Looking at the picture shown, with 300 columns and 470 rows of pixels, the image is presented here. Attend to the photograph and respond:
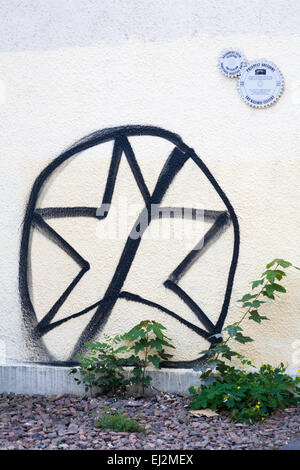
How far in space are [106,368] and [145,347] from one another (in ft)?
1.02

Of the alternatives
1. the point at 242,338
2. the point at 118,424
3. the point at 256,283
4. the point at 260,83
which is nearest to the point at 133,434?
the point at 118,424

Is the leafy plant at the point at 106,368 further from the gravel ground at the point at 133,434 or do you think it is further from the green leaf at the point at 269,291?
the green leaf at the point at 269,291

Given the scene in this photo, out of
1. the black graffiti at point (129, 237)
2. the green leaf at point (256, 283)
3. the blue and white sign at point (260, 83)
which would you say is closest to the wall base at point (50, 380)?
the black graffiti at point (129, 237)

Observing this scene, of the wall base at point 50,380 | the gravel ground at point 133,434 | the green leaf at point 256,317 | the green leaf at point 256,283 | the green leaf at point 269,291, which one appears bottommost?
the gravel ground at point 133,434

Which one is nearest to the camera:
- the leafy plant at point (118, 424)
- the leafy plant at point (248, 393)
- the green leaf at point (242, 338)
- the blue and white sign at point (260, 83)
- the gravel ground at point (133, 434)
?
the gravel ground at point (133, 434)

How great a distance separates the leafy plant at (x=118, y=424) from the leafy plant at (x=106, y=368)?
49 centimetres

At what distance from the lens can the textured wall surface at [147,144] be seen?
160 inches

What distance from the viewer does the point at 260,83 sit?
13.4 ft

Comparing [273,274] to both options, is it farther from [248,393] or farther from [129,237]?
[129,237]

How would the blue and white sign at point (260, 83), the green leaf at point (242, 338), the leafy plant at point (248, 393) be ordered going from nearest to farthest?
the leafy plant at point (248, 393) < the green leaf at point (242, 338) < the blue and white sign at point (260, 83)

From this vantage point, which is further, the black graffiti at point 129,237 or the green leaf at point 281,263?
the black graffiti at point 129,237

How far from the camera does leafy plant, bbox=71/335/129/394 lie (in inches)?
161

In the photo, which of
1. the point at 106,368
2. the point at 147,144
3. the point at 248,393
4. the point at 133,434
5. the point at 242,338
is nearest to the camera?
the point at 133,434
